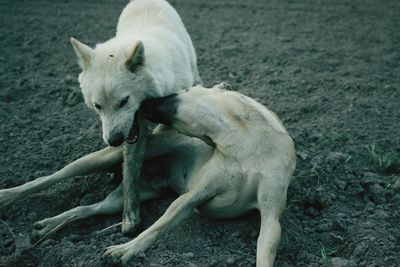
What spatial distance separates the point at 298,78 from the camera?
5.16m

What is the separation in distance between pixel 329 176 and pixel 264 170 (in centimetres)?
93

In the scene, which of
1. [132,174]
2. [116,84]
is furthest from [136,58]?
[132,174]

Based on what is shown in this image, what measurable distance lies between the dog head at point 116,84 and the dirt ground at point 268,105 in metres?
0.54

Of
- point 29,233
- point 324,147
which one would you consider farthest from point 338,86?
point 29,233

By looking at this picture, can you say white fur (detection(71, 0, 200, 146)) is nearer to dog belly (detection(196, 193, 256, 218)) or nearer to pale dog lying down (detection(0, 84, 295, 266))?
pale dog lying down (detection(0, 84, 295, 266))

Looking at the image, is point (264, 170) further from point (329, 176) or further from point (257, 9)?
point (257, 9)

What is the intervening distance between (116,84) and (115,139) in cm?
37

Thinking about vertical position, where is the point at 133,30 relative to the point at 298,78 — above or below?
above

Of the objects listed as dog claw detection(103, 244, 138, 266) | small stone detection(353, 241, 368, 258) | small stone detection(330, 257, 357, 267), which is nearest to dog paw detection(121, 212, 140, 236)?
dog claw detection(103, 244, 138, 266)

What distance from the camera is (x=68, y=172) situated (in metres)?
3.39

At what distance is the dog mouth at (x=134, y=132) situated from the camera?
3.32 metres

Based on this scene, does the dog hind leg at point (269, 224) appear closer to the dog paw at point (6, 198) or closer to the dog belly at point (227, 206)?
the dog belly at point (227, 206)

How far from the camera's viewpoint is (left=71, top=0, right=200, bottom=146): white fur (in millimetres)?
3316

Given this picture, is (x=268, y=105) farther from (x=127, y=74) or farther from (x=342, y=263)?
(x=342, y=263)
